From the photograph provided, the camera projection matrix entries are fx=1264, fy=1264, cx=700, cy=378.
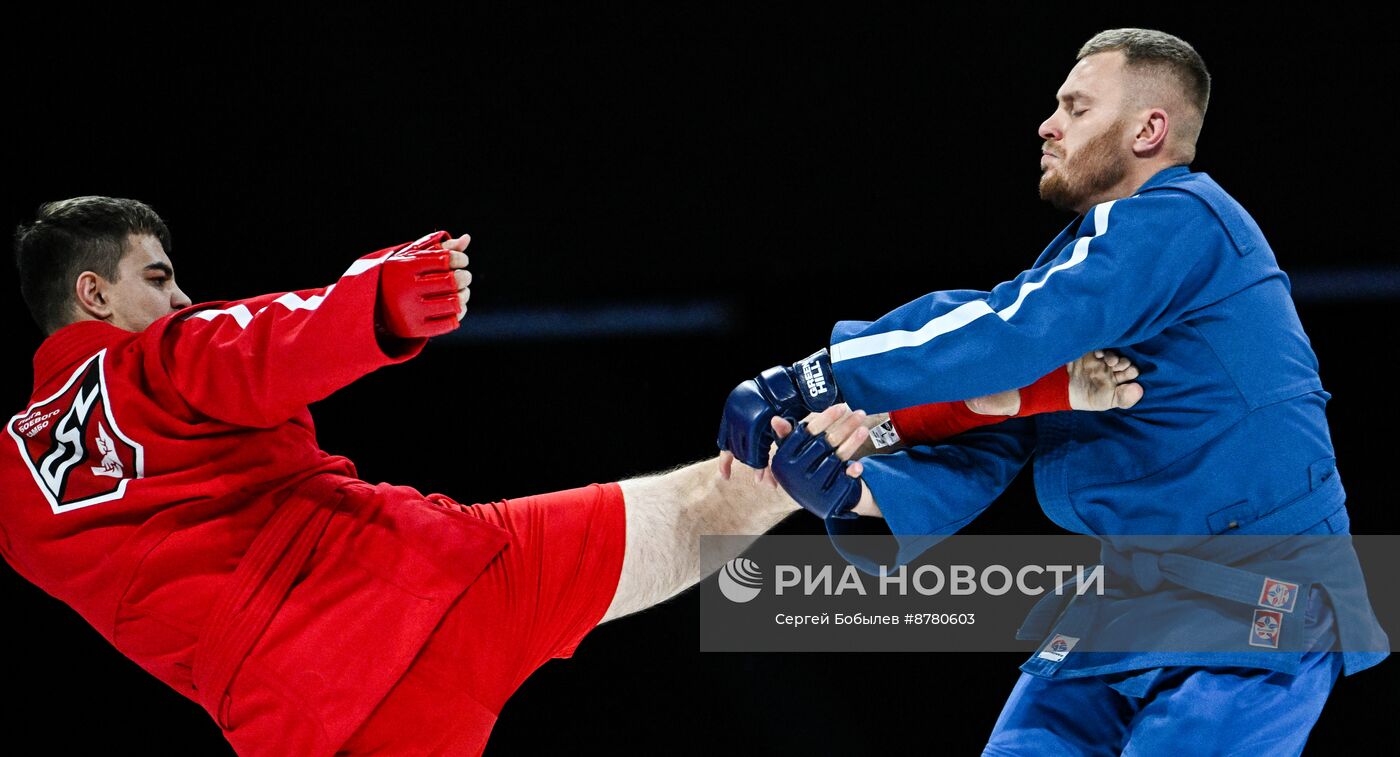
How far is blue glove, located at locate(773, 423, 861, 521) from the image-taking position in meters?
2.08

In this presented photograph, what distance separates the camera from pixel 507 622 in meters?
2.45

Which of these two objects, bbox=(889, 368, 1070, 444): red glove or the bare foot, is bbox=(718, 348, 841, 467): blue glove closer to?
bbox=(889, 368, 1070, 444): red glove

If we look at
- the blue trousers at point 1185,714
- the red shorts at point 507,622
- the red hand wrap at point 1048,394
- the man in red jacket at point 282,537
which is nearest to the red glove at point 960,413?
the red hand wrap at point 1048,394

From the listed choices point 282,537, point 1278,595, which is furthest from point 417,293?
point 1278,595

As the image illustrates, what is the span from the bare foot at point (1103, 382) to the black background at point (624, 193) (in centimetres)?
172

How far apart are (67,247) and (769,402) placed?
1.58 metres

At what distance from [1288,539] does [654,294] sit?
240 centimetres

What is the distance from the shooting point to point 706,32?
4.01 m

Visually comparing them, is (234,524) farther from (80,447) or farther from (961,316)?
(961,316)

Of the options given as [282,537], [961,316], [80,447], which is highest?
[961,316]

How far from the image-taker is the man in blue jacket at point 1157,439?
1.96 m

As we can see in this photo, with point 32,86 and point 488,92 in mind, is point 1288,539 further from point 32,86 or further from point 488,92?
point 32,86

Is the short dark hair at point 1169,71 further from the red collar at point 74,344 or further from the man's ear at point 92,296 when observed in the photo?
the man's ear at point 92,296

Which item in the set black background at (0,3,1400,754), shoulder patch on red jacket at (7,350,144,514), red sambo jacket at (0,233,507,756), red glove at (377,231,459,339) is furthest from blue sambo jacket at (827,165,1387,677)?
black background at (0,3,1400,754)
